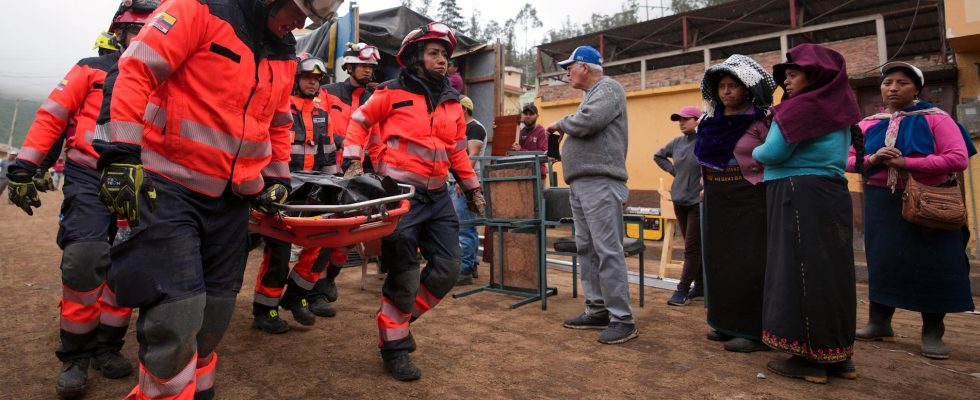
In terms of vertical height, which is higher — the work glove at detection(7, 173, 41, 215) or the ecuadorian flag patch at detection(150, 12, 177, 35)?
the ecuadorian flag patch at detection(150, 12, 177, 35)

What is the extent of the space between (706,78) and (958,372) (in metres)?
2.32

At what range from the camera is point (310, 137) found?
4738 mm

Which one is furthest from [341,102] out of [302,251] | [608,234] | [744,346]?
[744,346]

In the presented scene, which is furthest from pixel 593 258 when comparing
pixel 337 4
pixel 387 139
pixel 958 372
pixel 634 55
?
pixel 634 55

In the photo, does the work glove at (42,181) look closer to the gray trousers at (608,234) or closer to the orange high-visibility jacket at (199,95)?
the orange high-visibility jacket at (199,95)

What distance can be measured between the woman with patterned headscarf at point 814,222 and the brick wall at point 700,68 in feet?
29.8

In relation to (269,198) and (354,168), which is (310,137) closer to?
(354,168)

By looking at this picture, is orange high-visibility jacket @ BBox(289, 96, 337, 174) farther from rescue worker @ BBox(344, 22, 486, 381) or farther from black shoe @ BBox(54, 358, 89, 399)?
black shoe @ BBox(54, 358, 89, 399)

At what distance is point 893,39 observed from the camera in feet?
49.7

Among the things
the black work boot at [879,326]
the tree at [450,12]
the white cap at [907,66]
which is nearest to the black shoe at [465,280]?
the black work boot at [879,326]

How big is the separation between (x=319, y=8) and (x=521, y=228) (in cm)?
349

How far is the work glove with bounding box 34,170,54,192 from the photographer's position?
324cm

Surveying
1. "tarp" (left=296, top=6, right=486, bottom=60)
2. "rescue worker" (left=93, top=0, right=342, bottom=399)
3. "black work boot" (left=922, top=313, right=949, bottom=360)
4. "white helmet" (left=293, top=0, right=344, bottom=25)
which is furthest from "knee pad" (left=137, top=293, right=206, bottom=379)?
"tarp" (left=296, top=6, right=486, bottom=60)

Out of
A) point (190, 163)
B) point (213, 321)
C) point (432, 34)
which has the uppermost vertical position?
point (432, 34)
